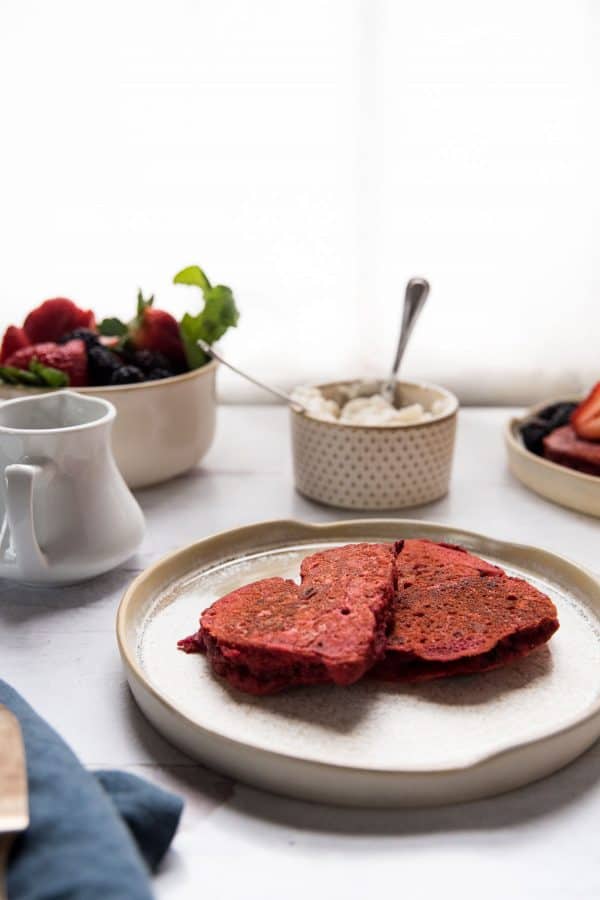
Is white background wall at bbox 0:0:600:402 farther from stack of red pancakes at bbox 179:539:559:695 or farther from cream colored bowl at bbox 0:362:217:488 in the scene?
stack of red pancakes at bbox 179:539:559:695

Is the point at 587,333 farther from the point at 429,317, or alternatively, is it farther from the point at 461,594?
the point at 461,594

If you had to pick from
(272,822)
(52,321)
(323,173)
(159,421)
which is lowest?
(272,822)

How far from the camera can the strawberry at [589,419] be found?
1.36 m

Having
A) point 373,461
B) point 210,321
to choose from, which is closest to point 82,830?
point 373,461

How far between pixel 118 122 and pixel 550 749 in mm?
1315

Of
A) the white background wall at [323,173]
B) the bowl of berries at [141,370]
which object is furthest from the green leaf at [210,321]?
the white background wall at [323,173]

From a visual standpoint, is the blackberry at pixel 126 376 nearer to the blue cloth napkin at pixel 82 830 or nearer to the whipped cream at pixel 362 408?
the whipped cream at pixel 362 408

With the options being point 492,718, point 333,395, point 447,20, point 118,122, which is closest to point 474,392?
point 333,395

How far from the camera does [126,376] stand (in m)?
1.30

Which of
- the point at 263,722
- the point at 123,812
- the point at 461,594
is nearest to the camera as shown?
the point at 123,812

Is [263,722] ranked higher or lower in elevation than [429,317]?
lower

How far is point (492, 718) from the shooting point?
80cm

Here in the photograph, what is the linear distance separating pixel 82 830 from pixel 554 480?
860mm

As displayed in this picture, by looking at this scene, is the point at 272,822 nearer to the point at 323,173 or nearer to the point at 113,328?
the point at 113,328
